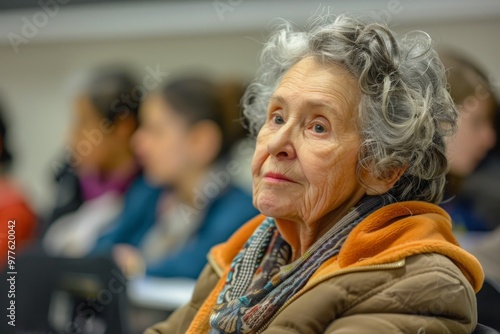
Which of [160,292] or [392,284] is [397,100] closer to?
[392,284]

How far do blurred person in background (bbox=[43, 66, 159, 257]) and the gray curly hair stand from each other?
8.34ft

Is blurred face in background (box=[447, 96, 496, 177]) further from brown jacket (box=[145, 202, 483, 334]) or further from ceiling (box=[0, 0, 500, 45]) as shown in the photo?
brown jacket (box=[145, 202, 483, 334])

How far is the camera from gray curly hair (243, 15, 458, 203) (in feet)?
5.10

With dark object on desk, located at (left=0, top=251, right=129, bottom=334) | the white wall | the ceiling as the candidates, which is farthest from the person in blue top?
the white wall

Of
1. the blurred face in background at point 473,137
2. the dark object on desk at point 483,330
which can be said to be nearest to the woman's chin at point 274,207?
the dark object on desk at point 483,330

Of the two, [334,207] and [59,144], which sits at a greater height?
[334,207]

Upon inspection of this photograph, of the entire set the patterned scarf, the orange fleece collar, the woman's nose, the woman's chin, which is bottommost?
the patterned scarf

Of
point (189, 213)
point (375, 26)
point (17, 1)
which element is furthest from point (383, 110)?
point (17, 1)

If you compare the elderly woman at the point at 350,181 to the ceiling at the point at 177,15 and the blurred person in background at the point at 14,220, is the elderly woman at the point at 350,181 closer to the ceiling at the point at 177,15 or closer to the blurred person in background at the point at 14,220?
the blurred person in background at the point at 14,220

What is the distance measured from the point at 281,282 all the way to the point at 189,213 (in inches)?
78.6

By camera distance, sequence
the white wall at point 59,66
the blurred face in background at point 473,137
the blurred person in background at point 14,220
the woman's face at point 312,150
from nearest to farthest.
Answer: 1. the woman's face at point 312,150
2. the blurred face in background at point 473,137
3. the blurred person in background at point 14,220
4. the white wall at point 59,66

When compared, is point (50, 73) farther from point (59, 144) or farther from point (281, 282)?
point (281, 282)

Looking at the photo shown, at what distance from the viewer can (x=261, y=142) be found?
1688mm

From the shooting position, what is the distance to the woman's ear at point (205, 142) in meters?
3.58
